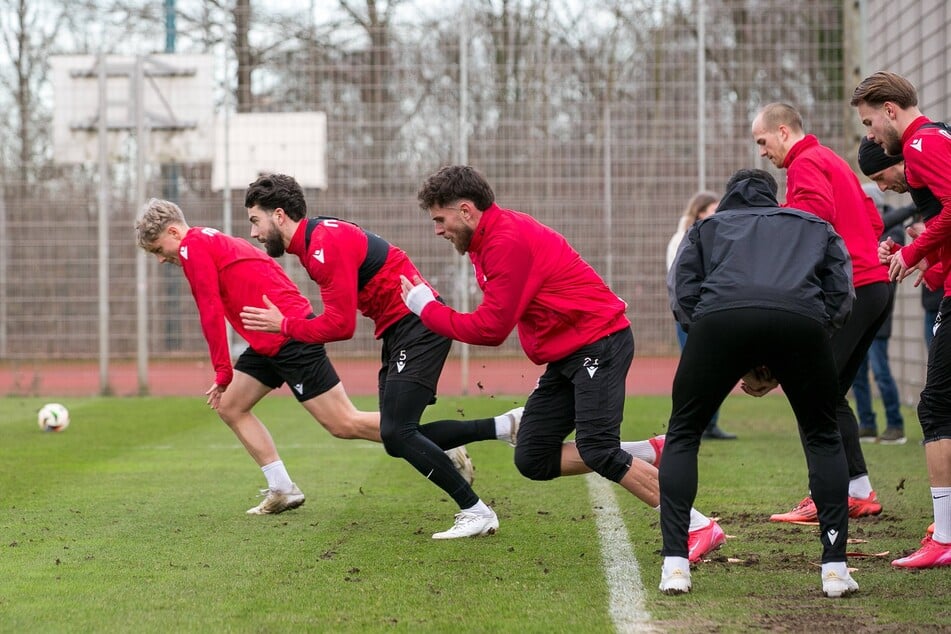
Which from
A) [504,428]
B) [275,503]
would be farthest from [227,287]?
[504,428]

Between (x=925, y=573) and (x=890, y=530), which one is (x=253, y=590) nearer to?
(x=925, y=573)

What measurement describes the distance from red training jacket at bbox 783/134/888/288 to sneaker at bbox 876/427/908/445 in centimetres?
428

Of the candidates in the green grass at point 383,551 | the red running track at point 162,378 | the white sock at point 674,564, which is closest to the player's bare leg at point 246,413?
the green grass at point 383,551

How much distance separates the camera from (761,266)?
179 inches

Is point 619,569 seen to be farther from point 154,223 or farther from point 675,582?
point 154,223

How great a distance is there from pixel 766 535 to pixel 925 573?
3.47 ft

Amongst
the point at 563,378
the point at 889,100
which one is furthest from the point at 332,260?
the point at 889,100

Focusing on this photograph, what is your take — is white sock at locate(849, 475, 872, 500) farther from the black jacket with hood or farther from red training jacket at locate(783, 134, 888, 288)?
the black jacket with hood

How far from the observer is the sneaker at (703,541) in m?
5.31

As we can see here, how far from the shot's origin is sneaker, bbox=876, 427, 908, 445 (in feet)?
34.1

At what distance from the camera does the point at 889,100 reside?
5582mm

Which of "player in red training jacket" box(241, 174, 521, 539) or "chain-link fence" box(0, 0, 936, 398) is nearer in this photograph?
"player in red training jacket" box(241, 174, 521, 539)

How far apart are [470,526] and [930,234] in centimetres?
253

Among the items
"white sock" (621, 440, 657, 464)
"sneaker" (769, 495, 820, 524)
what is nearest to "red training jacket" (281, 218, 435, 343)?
"white sock" (621, 440, 657, 464)
